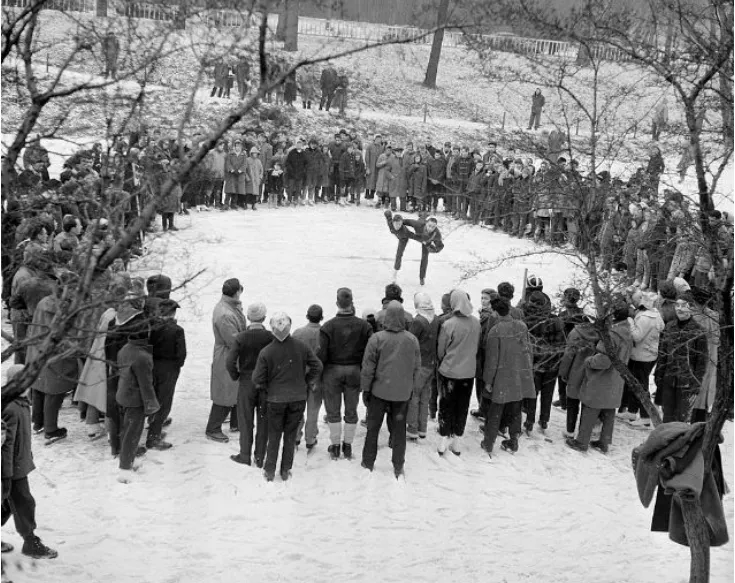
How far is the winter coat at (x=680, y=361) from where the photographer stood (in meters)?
10.0

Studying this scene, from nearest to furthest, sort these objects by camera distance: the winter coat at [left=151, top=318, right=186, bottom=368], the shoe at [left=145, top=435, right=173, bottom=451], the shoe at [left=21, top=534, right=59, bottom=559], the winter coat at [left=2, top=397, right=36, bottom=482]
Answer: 1. the winter coat at [left=2, top=397, right=36, bottom=482]
2. the shoe at [left=21, top=534, right=59, bottom=559]
3. the winter coat at [left=151, top=318, right=186, bottom=368]
4. the shoe at [left=145, top=435, right=173, bottom=451]

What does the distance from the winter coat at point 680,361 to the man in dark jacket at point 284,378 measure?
374 cm

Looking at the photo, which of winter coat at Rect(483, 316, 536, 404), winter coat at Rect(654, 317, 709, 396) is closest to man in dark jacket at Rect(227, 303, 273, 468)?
winter coat at Rect(483, 316, 536, 404)

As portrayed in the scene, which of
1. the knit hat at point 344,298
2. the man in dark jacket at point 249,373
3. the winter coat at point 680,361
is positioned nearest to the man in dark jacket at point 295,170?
the winter coat at point 680,361

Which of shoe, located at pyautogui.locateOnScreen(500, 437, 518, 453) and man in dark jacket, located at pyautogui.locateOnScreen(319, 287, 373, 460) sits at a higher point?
man in dark jacket, located at pyautogui.locateOnScreen(319, 287, 373, 460)

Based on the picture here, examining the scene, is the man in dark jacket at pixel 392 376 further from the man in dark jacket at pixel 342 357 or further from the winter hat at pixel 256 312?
the winter hat at pixel 256 312

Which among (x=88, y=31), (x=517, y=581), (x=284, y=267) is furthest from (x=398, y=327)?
Answer: (x=284, y=267)

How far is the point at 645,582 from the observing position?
814 cm

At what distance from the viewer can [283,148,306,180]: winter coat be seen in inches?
879

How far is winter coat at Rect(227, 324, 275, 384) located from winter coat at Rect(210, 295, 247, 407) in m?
0.58

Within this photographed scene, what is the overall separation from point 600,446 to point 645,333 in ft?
4.54

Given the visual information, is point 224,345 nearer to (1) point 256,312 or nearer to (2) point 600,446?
(1) point 256,312

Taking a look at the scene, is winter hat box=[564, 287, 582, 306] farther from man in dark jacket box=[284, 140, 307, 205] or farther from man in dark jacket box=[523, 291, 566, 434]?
man in dark jacket box=[284, 140, 307, 205]

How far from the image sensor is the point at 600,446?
10.7 metres
